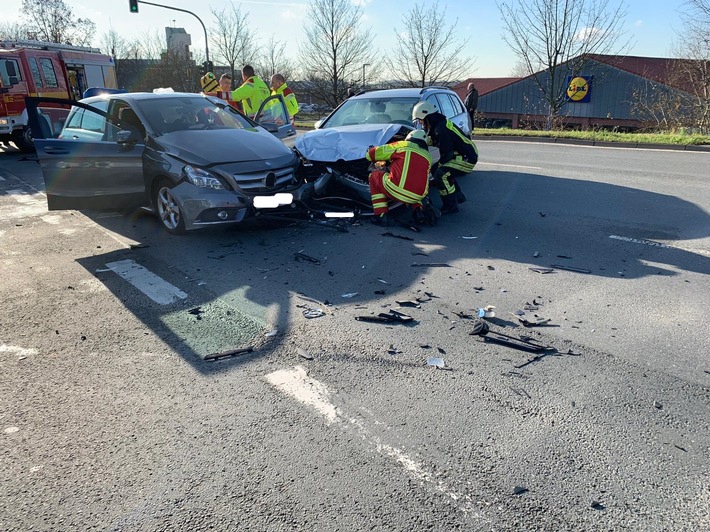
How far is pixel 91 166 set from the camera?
22.3 ft

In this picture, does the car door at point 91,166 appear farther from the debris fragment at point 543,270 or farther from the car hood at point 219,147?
the debris fragment at point 543,270

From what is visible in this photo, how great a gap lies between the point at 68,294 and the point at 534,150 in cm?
1348

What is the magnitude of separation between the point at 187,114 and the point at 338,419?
559 centimetres

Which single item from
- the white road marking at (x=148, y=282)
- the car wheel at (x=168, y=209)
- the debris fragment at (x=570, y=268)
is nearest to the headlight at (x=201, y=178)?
the car wheel at (x=168, y=209)

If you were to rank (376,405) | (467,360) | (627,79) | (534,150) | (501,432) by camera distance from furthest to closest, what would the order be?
1. (627,79)
2. (534,150)
3. (467,360)
4. (376,405)
5. (501,432)

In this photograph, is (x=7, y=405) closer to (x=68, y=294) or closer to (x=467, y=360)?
(x=68, y=294)

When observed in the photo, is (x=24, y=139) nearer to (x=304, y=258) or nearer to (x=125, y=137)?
(x=125, y=137)

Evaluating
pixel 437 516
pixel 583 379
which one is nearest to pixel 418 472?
pixel 437 516

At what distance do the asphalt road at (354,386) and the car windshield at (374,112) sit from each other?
2822 mm

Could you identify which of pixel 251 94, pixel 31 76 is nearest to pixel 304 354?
pixel 251 94

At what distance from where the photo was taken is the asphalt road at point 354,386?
2414mm

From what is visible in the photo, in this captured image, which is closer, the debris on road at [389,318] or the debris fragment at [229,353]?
the debris fragment at [229,353]

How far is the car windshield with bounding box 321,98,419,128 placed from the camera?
8531 mm

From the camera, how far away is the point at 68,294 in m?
4.97
